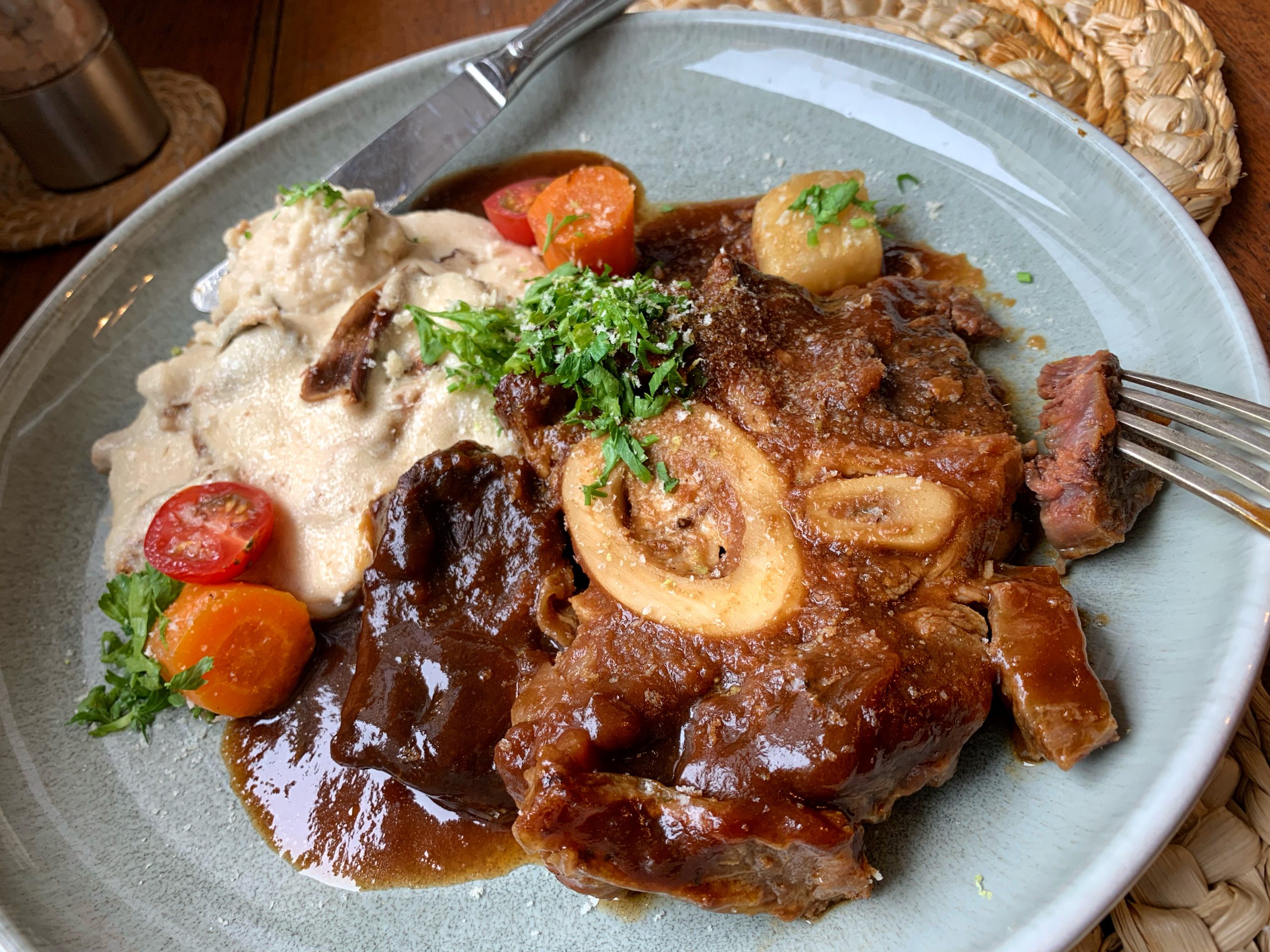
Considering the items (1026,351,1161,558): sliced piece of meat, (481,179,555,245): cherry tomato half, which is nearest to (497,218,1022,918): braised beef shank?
(1026,351,1161,558): sliced piece of meat

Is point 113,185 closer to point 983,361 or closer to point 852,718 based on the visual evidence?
point 983,361

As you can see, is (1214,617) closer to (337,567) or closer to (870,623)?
(870,623)

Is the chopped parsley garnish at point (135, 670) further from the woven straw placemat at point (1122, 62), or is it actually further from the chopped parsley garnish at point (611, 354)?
the woven straw placemat at point (1122, 62)

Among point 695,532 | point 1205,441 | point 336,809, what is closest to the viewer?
point 1205,441

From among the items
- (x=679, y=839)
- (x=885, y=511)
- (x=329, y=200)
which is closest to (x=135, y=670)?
(x=329, y=200)

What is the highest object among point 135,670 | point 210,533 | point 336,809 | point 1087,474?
point 1087,474

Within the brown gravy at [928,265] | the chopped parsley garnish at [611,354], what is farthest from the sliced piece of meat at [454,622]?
the brown gravy at [928,265]

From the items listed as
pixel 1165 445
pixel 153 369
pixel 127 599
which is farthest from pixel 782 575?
pixel 153 369
